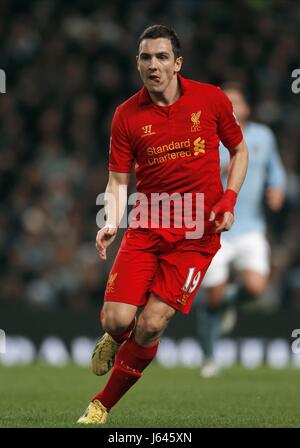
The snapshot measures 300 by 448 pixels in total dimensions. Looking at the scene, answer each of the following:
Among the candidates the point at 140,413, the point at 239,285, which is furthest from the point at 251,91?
the point at 140,413

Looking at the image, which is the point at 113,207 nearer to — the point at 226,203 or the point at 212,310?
the point at 226,203

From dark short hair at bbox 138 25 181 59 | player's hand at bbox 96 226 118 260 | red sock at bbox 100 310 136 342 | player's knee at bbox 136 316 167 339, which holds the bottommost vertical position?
red sock at bbox 100 310 136 342

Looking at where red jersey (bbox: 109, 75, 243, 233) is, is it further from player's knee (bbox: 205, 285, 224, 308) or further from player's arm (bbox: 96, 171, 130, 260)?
player's knee (bbox: 205, 285, 224, 308)

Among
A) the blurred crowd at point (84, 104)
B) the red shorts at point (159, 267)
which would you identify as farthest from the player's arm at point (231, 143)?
the blurred crowd at point (84, 104)

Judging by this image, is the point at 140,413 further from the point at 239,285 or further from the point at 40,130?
the point at 40,130

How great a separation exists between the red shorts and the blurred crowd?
6.64m

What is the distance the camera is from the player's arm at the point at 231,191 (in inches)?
252

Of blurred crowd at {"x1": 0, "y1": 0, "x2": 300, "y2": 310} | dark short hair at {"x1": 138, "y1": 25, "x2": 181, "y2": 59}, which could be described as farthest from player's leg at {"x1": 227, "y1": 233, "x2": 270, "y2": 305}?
dark short hair at {"x1": 138, "y1": 25, "x2": 181, "y2": 59}

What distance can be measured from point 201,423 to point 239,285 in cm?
404

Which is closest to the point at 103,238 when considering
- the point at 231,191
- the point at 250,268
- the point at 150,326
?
the point at 150,326

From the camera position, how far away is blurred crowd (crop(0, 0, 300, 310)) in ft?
44.5

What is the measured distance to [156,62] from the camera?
21.2 ft
